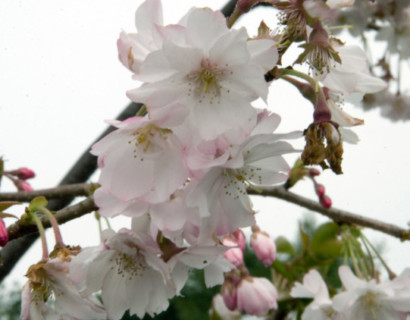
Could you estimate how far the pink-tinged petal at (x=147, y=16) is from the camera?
626mm

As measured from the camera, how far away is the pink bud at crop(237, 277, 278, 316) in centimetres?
142

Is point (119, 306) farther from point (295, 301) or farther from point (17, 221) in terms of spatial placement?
point (295, 301)

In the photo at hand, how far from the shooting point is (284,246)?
81.4 inches

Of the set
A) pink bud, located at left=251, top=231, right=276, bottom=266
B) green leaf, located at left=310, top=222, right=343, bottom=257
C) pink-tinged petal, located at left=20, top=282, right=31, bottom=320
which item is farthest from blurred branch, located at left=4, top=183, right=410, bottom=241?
pink-tinged petal, located at left=20, top=282, right=31, bottom=320

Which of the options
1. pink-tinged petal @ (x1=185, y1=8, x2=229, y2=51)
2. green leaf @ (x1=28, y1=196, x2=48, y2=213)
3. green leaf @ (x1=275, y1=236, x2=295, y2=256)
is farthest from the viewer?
green leaf @ (x1=275, y1=236, x2=295, y2=256)

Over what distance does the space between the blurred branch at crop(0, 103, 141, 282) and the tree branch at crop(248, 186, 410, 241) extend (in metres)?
0.43

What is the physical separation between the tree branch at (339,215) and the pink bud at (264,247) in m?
0.13

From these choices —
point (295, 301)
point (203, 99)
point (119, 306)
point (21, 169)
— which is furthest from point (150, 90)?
point (295, 301)

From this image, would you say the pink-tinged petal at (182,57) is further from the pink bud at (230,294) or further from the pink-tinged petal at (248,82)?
Answer: the pink bud at (230,294)

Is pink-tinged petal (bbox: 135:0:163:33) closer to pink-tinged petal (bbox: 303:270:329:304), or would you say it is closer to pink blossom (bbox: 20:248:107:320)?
pink blossom (bbox: 20:248:107:320)

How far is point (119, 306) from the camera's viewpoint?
0.76 metres

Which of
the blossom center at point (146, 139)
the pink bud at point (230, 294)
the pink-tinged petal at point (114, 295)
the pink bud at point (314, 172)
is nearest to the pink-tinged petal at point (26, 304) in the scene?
the pink-tinged petal at point (114, 295)

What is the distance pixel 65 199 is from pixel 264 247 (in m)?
0.57

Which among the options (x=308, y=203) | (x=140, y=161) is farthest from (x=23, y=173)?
(x=140, y=161)
